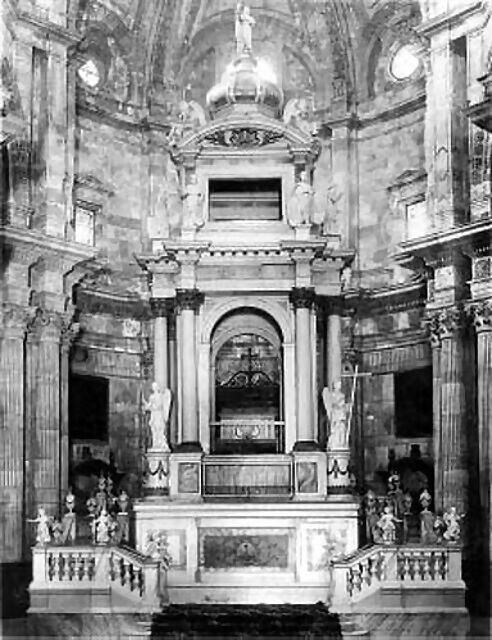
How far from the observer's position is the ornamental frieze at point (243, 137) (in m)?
25.3

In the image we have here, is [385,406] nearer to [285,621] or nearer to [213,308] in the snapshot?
[213,308]

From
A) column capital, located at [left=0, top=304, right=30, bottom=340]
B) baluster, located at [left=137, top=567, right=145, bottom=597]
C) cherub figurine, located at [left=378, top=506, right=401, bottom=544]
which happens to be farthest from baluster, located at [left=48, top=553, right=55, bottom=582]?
cherub figurine, located at [left=378, top=506, right=401, bottom=544]

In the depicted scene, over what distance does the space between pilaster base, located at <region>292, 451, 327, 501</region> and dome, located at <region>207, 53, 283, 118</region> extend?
700cm

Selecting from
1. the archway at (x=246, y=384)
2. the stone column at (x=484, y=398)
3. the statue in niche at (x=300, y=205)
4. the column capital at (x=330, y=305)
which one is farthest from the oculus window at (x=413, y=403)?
the statue in niche at (x=300, y=205)

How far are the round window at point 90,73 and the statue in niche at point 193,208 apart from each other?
3.45 metres

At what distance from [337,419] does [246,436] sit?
2.09 meters

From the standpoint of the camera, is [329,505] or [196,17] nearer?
[329,505]

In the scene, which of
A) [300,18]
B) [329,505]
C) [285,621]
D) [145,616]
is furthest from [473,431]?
[300,18]

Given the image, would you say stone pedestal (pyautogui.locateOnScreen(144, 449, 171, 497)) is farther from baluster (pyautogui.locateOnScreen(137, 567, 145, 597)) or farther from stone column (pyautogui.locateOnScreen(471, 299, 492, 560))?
stone column (pyautogui.locateOnScreen(471, 299, 492, 560))

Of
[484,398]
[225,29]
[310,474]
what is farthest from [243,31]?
[484,398]

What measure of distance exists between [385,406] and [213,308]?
4001mm

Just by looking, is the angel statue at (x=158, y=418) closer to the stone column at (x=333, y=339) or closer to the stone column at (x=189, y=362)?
the stone column at (x=189, y=362)

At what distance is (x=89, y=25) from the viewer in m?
26.3

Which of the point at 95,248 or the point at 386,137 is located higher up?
the point at 386,137
